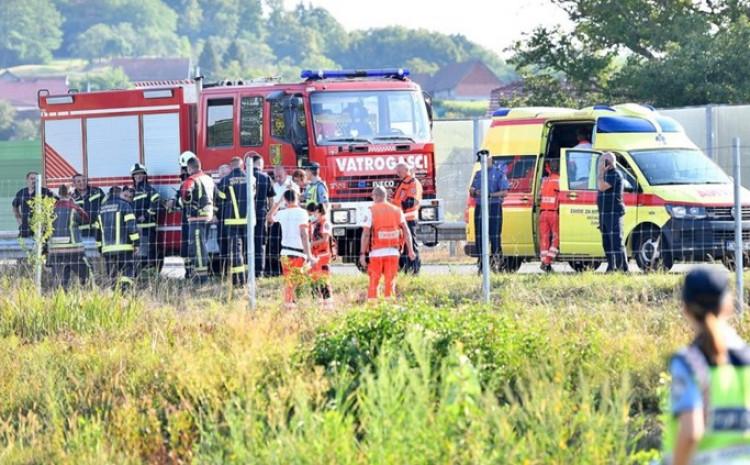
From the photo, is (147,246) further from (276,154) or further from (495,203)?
(495,203)

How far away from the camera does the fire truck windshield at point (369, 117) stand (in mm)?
19125

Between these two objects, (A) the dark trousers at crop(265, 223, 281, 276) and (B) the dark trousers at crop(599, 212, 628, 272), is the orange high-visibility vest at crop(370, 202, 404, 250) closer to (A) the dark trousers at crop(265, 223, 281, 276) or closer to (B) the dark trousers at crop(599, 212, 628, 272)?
(B) the dark trousers at crop(599, 212, 628, 272)

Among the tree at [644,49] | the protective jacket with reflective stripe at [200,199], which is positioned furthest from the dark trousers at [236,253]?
the tree at [644,49]

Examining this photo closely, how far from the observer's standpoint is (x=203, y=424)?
9.64 m

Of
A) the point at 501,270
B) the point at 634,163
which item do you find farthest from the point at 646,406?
the point at 501,270

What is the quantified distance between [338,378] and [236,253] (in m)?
7.84

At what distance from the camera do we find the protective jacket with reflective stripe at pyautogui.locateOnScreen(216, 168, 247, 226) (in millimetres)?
17156

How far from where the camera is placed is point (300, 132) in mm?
19078

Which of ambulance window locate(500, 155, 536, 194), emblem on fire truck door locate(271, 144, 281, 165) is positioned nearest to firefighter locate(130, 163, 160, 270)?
emblem on fire truck door locate(271, 144, 281, 165)

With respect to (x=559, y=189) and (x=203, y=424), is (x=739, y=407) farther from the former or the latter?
(x=559, y=189)

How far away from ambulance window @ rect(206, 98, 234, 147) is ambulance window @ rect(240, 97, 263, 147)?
0.22m

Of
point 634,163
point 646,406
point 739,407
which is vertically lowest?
point 646,406

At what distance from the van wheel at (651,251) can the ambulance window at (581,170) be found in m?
0.83

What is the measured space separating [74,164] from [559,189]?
793 centimetres
